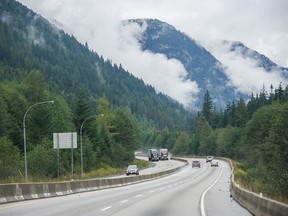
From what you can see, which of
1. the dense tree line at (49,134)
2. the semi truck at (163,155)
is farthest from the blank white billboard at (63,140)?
the semi truck at (163,155)

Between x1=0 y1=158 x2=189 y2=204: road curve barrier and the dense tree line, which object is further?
the dense tree line

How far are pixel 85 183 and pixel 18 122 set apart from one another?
70705mm

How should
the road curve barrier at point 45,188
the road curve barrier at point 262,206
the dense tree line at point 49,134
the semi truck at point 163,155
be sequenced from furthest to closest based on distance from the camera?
the semi truck at point 163,155 < the dense tree line at point 49,134 < the road curve barrier at point 45,188 < the road curve barrier at point 262,206

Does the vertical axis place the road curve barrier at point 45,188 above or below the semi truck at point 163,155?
below

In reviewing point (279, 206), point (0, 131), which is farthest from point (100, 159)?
point (279, 206)

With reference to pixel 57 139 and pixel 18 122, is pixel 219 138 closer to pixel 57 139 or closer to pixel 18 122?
pixel 18 122

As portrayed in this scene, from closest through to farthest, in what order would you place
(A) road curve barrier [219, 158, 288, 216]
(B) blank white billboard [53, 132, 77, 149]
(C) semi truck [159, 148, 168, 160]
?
(A) road curve barrier [219, 158, 288, 216]
(B) blank white billboard [53, 132, 77, 149]
(C) semi truck [159, 148, 168, 160]

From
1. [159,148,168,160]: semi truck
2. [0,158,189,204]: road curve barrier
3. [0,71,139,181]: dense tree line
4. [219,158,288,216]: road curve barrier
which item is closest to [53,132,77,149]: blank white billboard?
[0,71,139,181]: dense tree line

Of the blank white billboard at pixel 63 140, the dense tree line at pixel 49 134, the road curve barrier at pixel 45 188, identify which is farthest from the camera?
the dense tree line at pixel 49 134

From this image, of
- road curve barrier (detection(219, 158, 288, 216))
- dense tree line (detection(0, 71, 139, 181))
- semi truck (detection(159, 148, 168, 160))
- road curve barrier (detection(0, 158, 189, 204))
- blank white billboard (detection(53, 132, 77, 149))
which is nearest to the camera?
road curve barrier (detection(219, 158, 288, 216))

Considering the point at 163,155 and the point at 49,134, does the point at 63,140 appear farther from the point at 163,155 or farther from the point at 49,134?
the point at 163,155

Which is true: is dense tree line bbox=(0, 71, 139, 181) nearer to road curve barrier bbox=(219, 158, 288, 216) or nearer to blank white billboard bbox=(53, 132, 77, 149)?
blank white billboard bbox=(53, 132, 77, 149)

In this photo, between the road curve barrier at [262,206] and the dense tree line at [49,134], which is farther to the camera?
the dense tree line at [49,134]

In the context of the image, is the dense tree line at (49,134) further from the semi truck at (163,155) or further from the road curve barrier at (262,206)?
the road curve barrier at (262,206)
